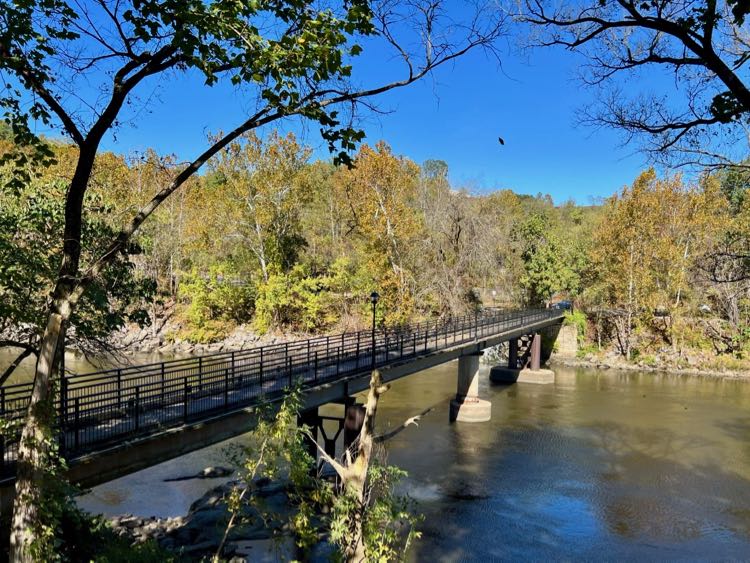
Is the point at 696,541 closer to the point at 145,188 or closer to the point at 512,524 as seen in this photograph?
the point at 512,524

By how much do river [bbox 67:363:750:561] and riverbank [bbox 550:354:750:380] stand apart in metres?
8.36

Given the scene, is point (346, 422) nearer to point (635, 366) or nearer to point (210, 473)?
point (210, 473)

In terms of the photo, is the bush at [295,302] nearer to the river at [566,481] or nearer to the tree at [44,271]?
the river at [566,481]

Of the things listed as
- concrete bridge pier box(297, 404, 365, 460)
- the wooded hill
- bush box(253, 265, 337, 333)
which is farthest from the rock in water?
bush box(253, 265, 337, 333)

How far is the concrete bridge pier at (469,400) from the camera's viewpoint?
2547 cm

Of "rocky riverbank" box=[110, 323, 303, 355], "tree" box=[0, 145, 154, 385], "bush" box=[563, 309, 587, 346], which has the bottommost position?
"rocky riverbank" box=[110, 323, 303, 355]

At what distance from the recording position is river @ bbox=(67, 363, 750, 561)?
14.0 metres

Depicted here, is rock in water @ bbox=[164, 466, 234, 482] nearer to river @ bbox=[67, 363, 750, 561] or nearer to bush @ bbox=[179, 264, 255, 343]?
river @ bbox=[67, 363, 750, 561]

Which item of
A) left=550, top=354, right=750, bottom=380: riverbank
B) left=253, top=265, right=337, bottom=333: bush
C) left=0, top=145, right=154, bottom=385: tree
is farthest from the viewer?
left=253, top=265, right=337, bottom=333: bush

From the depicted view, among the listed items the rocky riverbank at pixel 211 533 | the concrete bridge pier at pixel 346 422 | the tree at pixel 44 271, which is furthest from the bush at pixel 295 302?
the tree at pixel 44 271

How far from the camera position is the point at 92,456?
28.7ft

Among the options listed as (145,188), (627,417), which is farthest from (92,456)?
(145,188)

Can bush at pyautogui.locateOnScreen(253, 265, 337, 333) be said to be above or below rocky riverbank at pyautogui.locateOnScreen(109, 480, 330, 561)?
above

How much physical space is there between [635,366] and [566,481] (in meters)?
25.9
